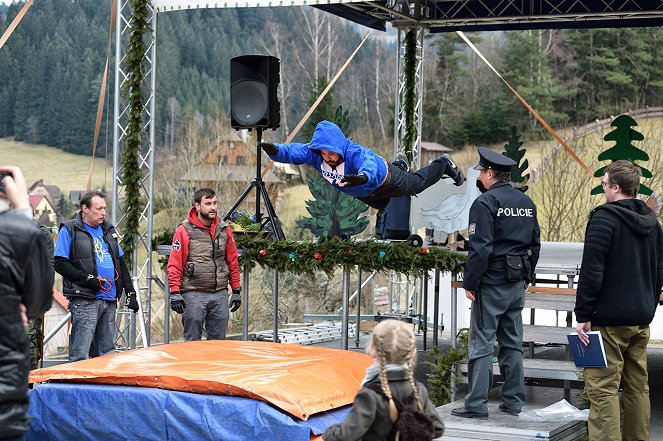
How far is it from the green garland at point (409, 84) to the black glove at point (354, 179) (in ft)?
14.0

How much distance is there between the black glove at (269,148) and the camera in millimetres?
8133

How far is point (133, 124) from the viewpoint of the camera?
8.76 metres

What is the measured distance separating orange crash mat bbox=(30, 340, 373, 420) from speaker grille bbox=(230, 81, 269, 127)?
2.78 m

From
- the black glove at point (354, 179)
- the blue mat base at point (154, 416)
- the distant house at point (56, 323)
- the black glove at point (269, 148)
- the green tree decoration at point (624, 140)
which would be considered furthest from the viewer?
the distant house at point (56, 323)

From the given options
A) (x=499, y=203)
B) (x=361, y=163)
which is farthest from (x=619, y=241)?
(x=361, y=163)

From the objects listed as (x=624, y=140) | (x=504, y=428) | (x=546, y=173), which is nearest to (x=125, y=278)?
(x=504, y=428)

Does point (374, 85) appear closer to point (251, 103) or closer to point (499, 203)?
point (251, 103)

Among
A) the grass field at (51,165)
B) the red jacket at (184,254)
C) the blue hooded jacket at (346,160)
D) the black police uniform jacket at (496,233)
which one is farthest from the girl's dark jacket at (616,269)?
the grass field at (51,165)

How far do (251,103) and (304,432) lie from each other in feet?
Answer: 14.2

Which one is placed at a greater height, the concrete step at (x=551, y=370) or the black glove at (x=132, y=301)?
the black glove at (x=132, y=301)

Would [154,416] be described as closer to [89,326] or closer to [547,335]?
[89,326]

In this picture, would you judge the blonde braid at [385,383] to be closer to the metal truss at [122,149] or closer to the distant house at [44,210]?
the metal truss at [122,149]

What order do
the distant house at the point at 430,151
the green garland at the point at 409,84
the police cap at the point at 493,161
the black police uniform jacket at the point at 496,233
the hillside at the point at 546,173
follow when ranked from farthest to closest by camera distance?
1. the distant house at the point at 430,151
2. the hillside at the point at 546,173
3. the green garland at the point at 409,84
4. the police cap at the point at 493,161
5. the black police uniform jacket at the point at 496,233

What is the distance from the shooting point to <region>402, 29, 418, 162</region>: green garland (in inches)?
465
